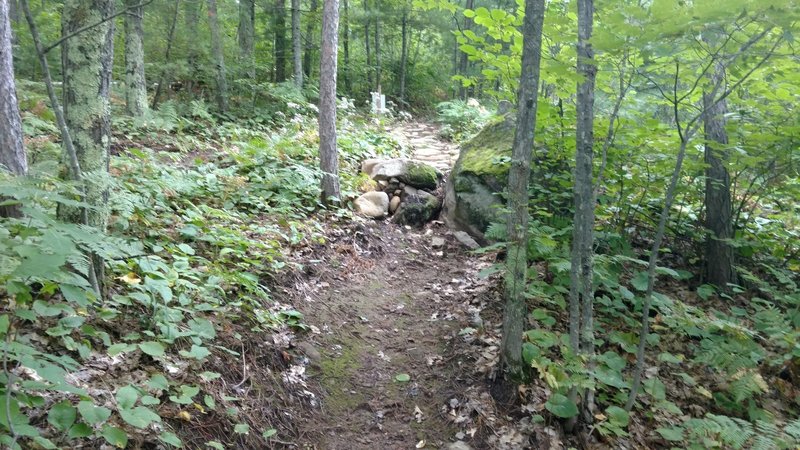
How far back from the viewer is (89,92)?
331cm

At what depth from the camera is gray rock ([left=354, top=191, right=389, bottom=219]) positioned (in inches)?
327

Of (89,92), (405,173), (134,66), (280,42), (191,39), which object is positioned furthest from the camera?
(280,42)

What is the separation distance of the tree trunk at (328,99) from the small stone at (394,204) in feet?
4.44

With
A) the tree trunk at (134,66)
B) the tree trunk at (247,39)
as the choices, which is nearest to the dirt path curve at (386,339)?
the tree trunk at (134,66)

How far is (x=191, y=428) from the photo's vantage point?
3.04m

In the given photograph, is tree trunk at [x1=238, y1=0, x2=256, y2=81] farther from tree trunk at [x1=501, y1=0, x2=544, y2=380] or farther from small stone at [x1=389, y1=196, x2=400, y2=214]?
tree trunk at [x1=501, y1=0, x2=544, y2=380]

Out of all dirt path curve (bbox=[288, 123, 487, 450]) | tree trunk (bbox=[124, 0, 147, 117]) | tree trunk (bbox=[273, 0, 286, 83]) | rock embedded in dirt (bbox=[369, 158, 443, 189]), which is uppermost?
tree trunk (bbox=[273, 0, 286, 83])

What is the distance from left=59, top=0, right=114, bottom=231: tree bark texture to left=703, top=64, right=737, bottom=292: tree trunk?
6238 mm

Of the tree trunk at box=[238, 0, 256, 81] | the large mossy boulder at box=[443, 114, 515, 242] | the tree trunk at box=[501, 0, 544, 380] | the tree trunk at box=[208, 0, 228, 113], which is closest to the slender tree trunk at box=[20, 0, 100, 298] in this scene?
the tree trunk at box=[501, 0, 544, 380]

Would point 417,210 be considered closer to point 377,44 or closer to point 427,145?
point 427,145

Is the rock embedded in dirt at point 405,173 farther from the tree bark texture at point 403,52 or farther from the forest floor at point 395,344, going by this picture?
the tree bark texture at point 403,52

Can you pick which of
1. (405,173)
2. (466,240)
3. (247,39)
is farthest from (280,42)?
(466,240)

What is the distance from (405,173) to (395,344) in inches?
188

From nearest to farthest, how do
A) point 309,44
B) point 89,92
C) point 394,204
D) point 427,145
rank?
point 89,92
point 394,204
point 427,145
point 309,44
